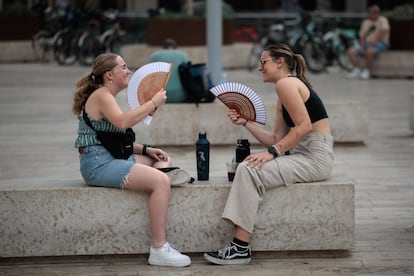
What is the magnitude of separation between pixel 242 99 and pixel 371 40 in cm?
1250

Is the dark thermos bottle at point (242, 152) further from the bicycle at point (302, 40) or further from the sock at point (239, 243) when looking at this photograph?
the bicycle at point (302, 40)

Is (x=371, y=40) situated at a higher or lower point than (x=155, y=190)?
lower

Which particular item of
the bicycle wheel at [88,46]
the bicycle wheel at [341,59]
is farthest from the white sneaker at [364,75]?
the bicycle wheel at [88,46]

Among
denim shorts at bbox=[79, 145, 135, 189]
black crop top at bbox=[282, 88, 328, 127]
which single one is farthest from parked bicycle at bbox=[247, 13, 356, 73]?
denim shorts at bbox=[79, 145, 135, 189]

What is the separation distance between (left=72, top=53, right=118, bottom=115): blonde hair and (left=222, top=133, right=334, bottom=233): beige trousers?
1022 mm

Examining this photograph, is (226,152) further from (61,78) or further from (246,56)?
(246,56)

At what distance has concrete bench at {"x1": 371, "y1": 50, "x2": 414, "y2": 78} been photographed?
18547mm

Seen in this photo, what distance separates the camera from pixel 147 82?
19.8 ft

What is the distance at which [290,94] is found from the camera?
5.98 m

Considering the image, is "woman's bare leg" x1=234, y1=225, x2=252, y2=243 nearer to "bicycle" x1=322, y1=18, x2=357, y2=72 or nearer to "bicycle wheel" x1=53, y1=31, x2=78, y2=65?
"bicycle" x1=322, y1=18, x2=357, y2=72

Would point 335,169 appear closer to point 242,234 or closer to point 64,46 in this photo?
point 242,234

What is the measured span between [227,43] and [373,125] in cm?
903

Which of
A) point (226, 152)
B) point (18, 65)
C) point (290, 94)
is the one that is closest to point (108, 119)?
point (290, 94)

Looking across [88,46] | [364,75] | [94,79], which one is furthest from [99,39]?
[94,79]
